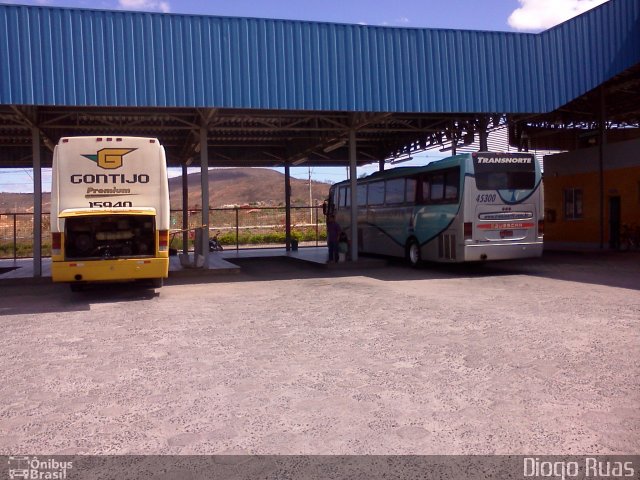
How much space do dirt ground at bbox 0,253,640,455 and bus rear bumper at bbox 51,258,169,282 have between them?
0.55 metres

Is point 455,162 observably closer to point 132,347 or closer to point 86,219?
point 86,219

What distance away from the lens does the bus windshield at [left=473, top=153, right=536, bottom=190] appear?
15.3 metres

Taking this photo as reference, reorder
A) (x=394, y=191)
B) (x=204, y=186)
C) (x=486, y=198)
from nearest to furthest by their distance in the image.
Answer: (x=486, y=198), (x=204, y=186), (x=394, y=191)

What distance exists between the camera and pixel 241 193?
4341 inches

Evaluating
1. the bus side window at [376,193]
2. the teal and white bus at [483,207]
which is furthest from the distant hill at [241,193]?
the teal and white bus at [483,207]

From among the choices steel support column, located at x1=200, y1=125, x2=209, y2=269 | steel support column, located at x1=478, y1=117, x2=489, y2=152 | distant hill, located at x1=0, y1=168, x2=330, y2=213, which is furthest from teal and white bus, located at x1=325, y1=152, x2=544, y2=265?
→ distant hill, located at x1=0, y1=168, x2=330, y2=213

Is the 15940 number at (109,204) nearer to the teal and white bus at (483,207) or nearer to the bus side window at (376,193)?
the teal and white bus at (483,207)

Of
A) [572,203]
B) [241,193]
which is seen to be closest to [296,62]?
[572,203]

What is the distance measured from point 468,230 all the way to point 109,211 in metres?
8.73

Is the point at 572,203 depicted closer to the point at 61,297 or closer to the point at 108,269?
the point at 108,269

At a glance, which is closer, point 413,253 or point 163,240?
point 163,240

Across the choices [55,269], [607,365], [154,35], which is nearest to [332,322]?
[607,365]

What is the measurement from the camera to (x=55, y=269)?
11.4 metres

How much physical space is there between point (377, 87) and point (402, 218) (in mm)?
4602
